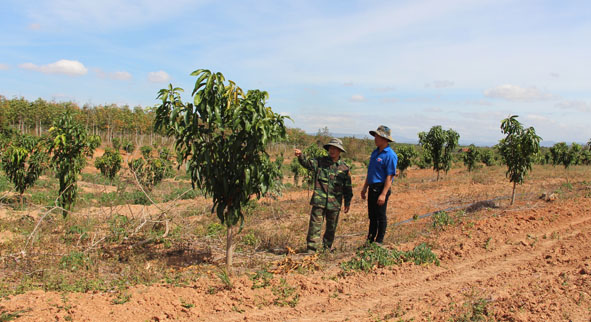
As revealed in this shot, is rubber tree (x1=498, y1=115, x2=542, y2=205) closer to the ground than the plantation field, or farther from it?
farther from it

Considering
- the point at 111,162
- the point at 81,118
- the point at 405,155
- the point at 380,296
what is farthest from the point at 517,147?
the point at 81,118

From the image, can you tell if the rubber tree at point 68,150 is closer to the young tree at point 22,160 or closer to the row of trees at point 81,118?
the young tree at point 22,160

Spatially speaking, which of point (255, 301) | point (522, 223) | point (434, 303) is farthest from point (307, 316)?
point (522, 223)

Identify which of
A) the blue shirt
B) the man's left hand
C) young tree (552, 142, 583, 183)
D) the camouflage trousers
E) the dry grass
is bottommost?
the dry grass

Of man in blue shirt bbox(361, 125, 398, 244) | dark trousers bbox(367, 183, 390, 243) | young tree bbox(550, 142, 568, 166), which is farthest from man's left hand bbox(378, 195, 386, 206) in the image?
young tree bbox(550, 142, 568, 166)

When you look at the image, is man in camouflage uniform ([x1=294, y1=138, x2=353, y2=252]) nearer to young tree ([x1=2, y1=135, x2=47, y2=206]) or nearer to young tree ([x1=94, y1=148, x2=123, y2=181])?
young tree ([x1=2, y1=135, x2=47, y2=206])

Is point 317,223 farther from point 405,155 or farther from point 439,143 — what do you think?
point 405,155

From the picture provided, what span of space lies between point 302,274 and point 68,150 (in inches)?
238

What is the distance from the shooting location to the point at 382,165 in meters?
5.34

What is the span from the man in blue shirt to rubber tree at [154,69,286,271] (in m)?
1.51

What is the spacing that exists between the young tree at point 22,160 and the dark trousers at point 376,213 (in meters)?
9.39

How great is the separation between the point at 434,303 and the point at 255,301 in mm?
1991

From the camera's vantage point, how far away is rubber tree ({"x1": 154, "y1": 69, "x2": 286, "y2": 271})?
14.8 feet

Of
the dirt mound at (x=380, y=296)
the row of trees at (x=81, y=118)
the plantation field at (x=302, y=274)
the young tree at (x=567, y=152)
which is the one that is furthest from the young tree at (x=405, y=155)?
the row of trees at (x=81, y=118)
